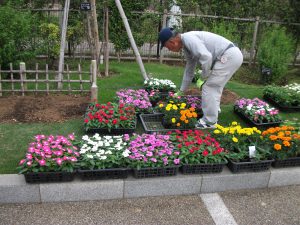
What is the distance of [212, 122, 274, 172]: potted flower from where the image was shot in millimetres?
3979

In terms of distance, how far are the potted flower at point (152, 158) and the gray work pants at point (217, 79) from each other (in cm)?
121

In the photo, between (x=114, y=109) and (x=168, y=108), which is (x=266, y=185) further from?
(x=114, y=109)

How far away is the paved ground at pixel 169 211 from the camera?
11.1 ft

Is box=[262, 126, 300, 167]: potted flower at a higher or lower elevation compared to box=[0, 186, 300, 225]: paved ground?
higher

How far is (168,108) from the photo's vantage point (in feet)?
16.2

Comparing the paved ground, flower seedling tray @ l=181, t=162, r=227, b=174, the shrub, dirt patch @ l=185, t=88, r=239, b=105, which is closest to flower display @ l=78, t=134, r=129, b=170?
the paved ground

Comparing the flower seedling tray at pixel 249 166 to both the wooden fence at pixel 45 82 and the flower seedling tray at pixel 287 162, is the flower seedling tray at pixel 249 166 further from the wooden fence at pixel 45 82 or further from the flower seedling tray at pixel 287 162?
the wooden fence at pixel 45 82

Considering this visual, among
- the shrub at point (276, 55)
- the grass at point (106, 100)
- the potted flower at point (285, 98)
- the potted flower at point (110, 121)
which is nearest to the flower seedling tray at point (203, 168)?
the potted flower at point (110, 121)

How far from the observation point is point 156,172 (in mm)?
3766

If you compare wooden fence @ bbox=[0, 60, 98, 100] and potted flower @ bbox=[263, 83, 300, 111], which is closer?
wooden fence @ bbox=[0, 60, 98, 100]

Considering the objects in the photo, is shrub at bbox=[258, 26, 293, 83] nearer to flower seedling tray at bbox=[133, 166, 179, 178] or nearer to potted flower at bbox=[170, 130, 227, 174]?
potted flower at bbox=[170, 130, 227, 174]

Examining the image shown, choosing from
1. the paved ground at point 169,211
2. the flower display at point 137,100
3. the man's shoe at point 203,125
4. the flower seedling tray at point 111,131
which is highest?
the flower display at point 137,100

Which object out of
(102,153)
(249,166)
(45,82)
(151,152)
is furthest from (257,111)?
(45,82)

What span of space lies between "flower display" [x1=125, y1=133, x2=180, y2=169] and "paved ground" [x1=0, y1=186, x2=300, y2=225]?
41cm
